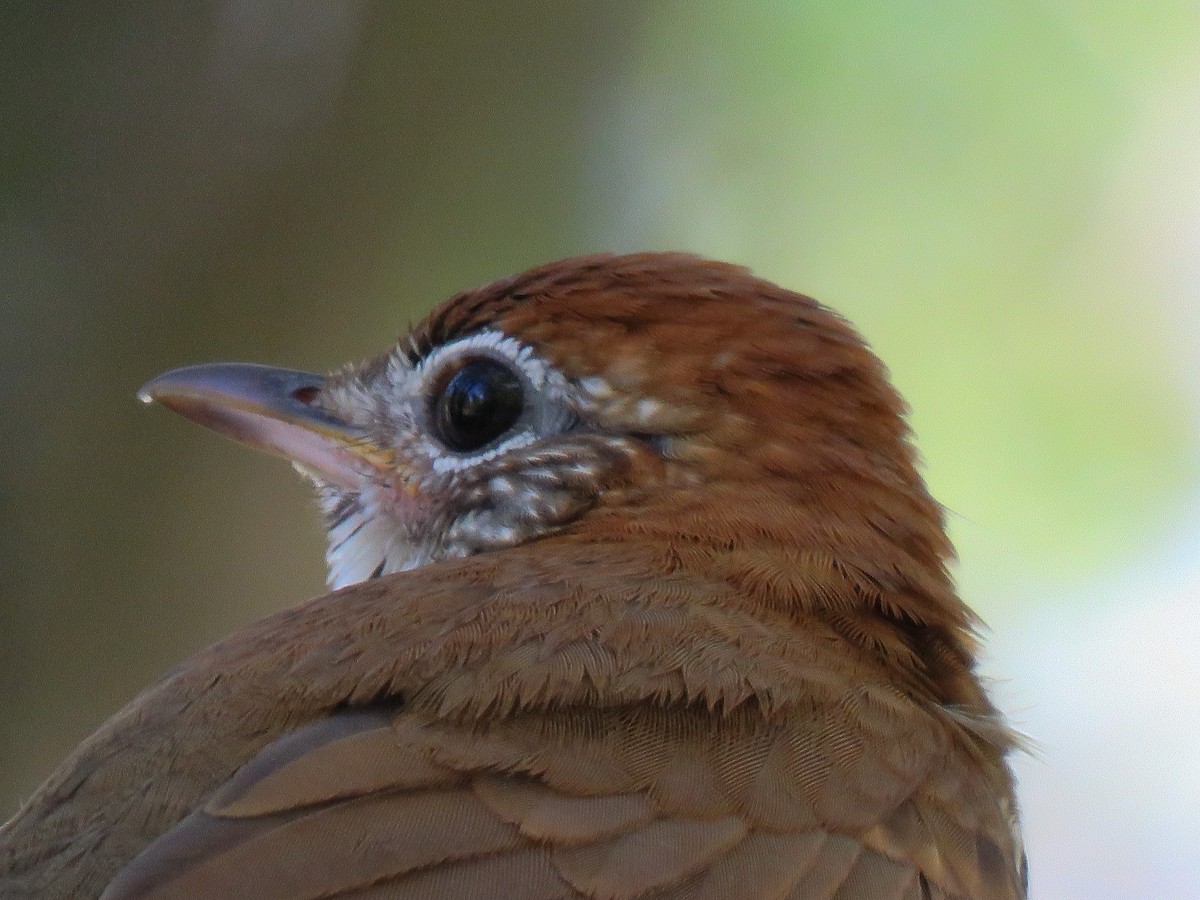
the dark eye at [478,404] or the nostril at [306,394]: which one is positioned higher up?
the nostril at [306,394]

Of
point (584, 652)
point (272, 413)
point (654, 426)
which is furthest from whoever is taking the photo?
point (272, 413)

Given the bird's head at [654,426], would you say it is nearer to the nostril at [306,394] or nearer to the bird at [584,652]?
the bird at [584,652]

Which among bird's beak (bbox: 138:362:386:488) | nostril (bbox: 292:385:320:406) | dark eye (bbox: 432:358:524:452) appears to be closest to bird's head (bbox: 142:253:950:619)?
dark eye (bbox: 432:358:524:452)

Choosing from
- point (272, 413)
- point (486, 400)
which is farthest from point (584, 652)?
point (272, 413)

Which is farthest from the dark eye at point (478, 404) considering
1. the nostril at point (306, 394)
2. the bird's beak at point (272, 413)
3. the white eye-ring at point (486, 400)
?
the nostril at point (306, 394)

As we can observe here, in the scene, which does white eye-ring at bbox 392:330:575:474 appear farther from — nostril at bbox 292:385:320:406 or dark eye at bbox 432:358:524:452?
nostril at bbox 292:385:320:406

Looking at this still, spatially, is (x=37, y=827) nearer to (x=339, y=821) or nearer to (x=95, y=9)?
(x=339, y=821)

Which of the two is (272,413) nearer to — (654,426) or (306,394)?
(306,394)
